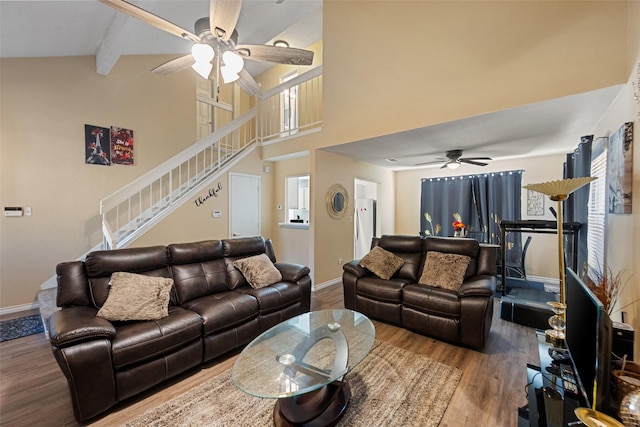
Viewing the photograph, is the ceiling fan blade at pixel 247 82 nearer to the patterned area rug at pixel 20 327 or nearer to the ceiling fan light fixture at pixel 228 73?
the ceiling fan light fixture at pixel 228 73

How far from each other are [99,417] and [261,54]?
335 centimetres

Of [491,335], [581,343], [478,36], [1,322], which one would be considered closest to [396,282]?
[491,335]

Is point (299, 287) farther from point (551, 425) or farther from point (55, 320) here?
point (551, 425)

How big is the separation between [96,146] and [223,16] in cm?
337

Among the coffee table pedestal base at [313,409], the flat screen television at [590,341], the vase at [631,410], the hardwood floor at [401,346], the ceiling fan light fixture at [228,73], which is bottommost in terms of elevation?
the hardwood floor at [401,346]

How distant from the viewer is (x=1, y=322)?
3174 mm

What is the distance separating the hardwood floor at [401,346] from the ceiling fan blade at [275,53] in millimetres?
3068

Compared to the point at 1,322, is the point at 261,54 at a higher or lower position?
higher

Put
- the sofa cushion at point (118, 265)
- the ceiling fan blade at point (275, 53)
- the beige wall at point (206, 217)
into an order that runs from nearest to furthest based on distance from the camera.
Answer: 1. the sofa cushion at point (118, 265)
2. the ceiling fan blade at point (275, 53)
3. the beige wall at point (206, 217)

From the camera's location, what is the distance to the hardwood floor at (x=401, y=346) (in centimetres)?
177

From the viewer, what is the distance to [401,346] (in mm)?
2711

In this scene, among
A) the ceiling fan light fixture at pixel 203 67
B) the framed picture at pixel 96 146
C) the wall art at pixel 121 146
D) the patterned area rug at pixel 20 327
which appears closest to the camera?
the ceiling fan light fixture at pixel 203 67

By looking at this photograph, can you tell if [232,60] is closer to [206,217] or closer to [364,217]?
[206,217]

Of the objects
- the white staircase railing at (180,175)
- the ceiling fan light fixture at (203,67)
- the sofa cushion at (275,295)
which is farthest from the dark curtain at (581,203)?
the ceiling fan light fixture at (203,67)
